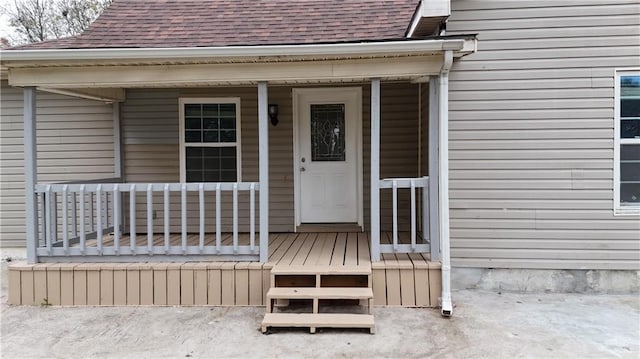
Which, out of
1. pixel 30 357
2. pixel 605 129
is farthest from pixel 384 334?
pixel 605 129

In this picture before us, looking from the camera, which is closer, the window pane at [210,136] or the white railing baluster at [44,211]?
the white railing baluster at [44,211]

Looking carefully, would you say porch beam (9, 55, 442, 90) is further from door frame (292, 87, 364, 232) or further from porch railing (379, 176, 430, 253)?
door frame (292, 87, 364, 232)

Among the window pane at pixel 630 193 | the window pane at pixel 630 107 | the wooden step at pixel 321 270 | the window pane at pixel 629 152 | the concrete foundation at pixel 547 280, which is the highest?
the window pane at pixel 630 107

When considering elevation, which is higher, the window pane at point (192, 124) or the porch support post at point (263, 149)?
the window pane at point (192, 124)

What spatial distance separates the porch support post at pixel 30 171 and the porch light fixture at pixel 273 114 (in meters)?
2.56

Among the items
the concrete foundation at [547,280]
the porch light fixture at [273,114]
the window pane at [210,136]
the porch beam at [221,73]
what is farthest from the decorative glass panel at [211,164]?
the concrete foundation at [547,280]

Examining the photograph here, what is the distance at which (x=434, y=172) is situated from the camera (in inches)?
167

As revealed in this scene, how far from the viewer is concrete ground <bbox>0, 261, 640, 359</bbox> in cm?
325

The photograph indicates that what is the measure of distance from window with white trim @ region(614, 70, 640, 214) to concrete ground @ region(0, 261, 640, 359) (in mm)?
1078

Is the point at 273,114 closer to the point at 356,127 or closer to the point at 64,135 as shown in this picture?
the point at 356,127

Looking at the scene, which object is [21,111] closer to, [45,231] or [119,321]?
[45,231]

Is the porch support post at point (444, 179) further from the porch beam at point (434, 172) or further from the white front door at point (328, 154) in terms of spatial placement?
the white front door at point (328, 154)

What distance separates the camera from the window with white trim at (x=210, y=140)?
5918mm

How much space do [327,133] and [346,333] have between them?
2984mm
